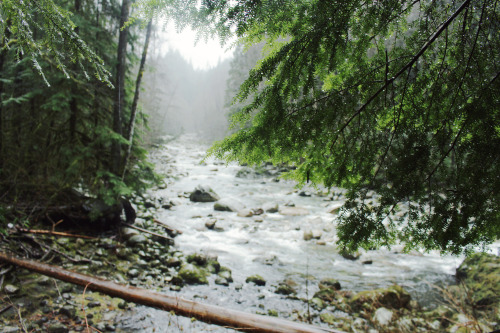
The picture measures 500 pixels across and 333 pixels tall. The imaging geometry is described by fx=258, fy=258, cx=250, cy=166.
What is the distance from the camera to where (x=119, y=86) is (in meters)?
7.24

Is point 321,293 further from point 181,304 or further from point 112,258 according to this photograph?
point 112,258

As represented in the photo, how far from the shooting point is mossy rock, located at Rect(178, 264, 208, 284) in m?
6.04

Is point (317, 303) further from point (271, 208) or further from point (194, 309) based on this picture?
point (271, 208)

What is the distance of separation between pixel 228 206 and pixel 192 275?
6.37 metres

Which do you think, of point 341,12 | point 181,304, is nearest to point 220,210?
Result: point 181,304

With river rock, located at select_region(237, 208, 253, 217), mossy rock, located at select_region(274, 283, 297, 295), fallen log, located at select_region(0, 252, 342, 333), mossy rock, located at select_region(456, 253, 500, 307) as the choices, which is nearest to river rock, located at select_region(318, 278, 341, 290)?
mossy rock, located at select_region(274, 283, 297, 295)

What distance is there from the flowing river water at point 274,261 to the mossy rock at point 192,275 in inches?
7.3

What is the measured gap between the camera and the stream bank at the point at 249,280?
418 cm

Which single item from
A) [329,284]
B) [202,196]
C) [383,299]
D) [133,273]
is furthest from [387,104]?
[202,196]

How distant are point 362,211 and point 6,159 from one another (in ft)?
27.3

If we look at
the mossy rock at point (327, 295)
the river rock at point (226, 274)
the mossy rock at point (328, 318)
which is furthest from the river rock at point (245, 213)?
the mossy rock at point (328, 318)

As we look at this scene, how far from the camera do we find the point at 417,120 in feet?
7.93

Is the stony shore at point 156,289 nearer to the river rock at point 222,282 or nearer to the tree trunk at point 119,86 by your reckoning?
the river rock at point 222,282

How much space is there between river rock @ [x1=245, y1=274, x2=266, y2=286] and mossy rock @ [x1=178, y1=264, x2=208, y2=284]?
108cm
